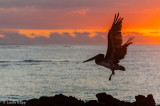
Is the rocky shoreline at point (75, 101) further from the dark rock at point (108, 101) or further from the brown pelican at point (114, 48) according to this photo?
A: the brown pelican at point (114, 48)

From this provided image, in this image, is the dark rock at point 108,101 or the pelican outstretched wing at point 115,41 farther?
the dark rock at point 108,101

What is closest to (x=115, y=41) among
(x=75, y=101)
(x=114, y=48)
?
(x=114, y=48)

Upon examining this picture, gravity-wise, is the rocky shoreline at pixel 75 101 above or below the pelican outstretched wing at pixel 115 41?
below

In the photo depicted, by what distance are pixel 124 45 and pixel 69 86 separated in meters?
56.3

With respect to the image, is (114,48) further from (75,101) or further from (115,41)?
(75,101)

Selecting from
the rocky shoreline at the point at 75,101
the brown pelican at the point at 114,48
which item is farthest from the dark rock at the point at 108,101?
the brown pelican at the point at 114,48

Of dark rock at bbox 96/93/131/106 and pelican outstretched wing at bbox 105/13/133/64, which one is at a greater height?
pelican outstretched wing at bbox 105/13/133/64

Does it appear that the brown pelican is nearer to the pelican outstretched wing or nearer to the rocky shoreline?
the pelican outstretched wing

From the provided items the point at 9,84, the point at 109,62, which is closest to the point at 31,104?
the point at 109,62

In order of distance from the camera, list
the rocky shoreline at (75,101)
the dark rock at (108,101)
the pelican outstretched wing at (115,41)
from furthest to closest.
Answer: the dark rock at (108,101) → the rocky shoreline at (75,101) → the pelican outstretched wing at (115,41)

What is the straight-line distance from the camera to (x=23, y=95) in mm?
60406

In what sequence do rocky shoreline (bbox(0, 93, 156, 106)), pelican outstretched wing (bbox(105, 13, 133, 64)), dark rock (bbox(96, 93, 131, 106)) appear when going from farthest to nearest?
dark rock (bbox(96, 93, 131, 106)), rocky shoreline (bbox(0, 93, 156, 106)), pelican outstretched wing (bbox(105, 13, 133, 64))

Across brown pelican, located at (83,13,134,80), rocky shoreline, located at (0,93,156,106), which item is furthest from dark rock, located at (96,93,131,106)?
brown pelican, located at (83,13,134,80)

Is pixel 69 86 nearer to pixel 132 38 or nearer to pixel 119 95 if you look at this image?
pixel 119 95
